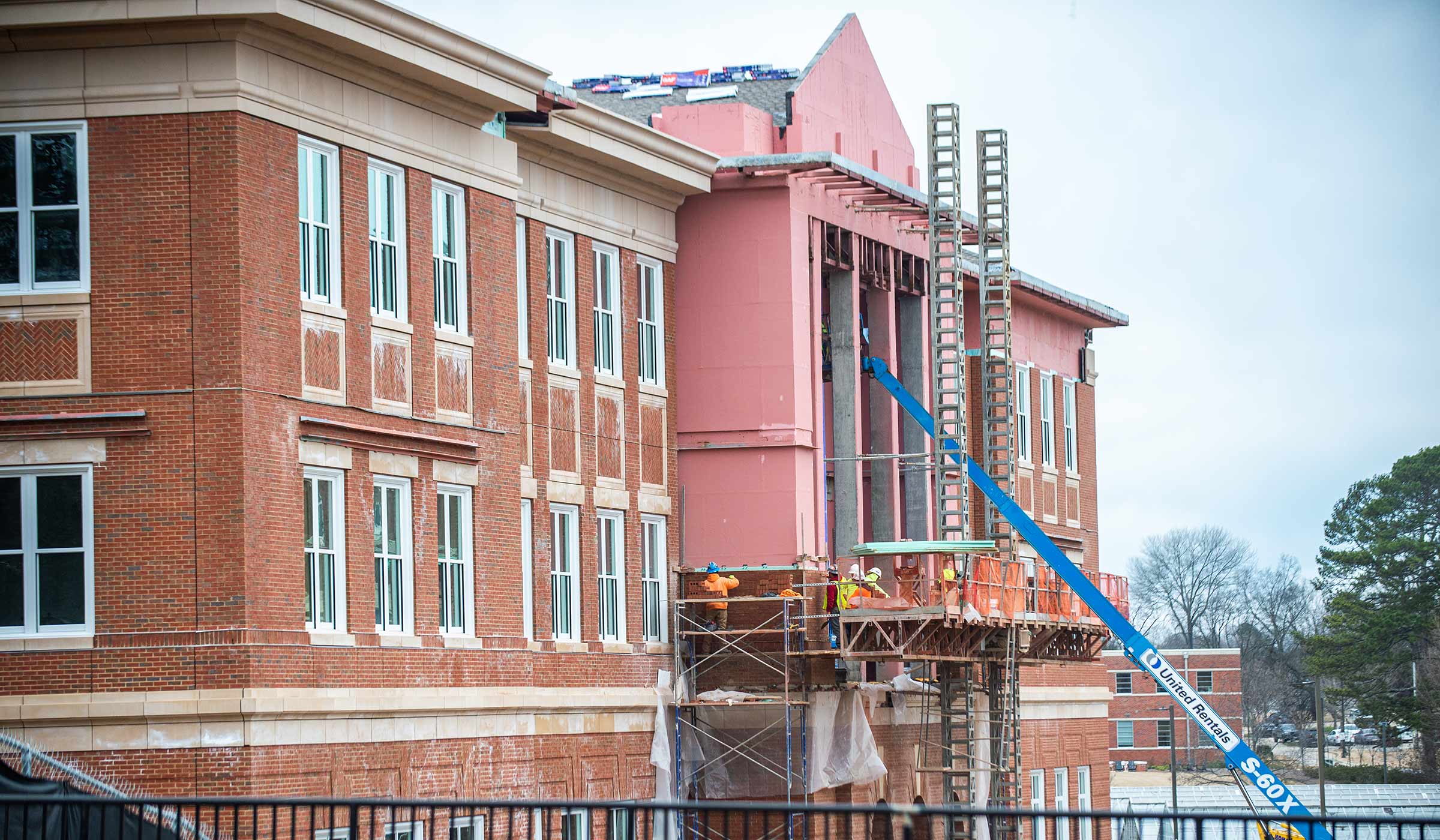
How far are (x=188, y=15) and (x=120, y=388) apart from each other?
4579 mm

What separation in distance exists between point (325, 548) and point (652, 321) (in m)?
10.2

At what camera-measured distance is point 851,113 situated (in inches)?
1543

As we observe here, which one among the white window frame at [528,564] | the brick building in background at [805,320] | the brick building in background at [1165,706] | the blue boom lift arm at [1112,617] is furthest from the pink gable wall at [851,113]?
the brick building in background at [1165,706]

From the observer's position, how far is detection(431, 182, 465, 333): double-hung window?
92.9 ft

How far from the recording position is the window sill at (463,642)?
27.7m

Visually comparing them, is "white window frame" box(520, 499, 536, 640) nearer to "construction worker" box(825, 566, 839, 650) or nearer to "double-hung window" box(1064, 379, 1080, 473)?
"construction worker" box(825, 566, 839, 650)

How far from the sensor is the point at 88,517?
960 inches

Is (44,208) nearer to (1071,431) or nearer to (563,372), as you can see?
(563,372)

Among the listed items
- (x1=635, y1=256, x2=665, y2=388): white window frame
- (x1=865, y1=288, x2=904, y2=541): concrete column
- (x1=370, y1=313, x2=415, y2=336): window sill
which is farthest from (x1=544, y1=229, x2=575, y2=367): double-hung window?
(x1=865, y1=288, x2=904, y2=541): concrete column

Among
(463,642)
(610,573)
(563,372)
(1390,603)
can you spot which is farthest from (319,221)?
(1390,603)

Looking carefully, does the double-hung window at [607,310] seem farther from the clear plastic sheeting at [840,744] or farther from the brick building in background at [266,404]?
the clear plastic sheeting at [840,744]

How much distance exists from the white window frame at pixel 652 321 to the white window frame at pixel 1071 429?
700 inches

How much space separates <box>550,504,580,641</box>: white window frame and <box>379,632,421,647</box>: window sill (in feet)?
15.0

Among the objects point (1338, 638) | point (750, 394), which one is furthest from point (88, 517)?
point (1338, 638)
